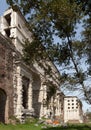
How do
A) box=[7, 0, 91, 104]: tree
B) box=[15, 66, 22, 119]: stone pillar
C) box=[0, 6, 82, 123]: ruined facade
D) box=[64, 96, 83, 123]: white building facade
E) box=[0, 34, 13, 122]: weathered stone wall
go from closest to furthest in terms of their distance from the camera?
1. box=[7, 0, 91, 104]: tree
2. box=[0, 34, 13, 122]: weathered stone wall
3. box=[0, 6, 82, 123]: ruined facade
4. box=[15, 66, 22, 119]: stone pillar
5. box=[64, 96, 83, 123]: white building facade

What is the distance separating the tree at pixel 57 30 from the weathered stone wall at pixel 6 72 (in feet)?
29.9

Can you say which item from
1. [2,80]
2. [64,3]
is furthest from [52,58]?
[2,80]

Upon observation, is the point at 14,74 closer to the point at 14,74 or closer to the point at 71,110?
the point at 14,74

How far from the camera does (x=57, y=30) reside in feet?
52.8

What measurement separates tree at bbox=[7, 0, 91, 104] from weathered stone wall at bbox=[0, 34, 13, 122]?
358 inches

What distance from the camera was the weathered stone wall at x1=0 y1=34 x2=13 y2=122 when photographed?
2602 centimetres

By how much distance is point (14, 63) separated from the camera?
93.6 feet

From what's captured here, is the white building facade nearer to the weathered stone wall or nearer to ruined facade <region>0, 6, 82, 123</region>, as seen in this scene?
ruined facade <region>0, 6, 82, 123</region>

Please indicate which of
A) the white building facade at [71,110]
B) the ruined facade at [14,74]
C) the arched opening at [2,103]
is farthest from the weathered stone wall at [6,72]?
the white building facade at [71,110]

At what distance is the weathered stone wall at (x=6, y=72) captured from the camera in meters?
26.0

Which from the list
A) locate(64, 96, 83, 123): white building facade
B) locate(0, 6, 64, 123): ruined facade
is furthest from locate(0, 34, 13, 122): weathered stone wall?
locate(64, 96, 83, 123): white building facade

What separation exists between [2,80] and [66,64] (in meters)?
10.1

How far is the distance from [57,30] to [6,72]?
36.9 feet

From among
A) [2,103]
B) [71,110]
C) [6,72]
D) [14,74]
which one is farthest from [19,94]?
[71,110]
